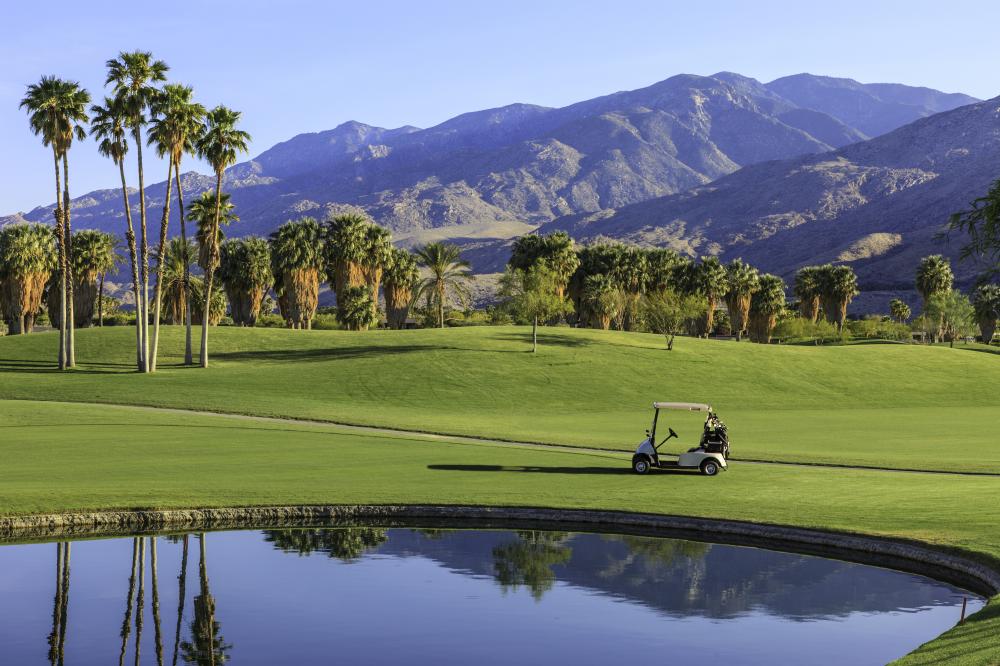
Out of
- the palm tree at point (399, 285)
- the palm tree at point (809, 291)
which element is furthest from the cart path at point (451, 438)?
the palm tree at point (809, 291)

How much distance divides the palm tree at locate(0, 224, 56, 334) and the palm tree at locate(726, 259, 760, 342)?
3727 inches

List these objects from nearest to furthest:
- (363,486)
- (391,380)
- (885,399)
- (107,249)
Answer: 1. (363,486)
2. (391,380)
3. (885,399)
4. (107,249)

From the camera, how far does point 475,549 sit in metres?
27.2

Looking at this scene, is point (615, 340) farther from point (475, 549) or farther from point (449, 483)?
point (475, 549)

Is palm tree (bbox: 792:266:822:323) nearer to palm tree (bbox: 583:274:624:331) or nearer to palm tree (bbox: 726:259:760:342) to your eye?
palm tree (bbox: 726:259:760:342)

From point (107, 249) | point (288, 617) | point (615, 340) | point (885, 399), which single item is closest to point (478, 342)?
point (615, 340)

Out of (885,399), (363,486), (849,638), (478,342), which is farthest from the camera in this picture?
(478,342)

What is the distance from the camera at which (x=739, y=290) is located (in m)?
163

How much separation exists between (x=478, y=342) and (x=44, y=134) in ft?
130

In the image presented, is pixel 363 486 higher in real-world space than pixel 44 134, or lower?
lower

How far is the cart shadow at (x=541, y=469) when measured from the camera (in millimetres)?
38156

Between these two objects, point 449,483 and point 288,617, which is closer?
point 288,617

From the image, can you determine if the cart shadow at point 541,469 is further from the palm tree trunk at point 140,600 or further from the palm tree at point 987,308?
the palm tree at point 987,308

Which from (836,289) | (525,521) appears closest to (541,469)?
(525,521)
